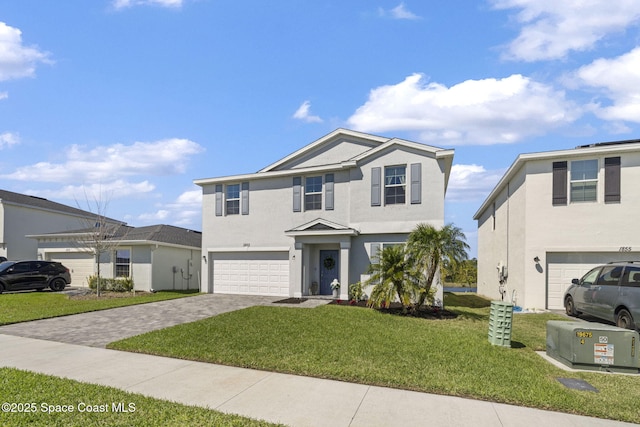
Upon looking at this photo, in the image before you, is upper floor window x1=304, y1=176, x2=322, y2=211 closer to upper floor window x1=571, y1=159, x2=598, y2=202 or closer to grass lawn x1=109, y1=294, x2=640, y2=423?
grass lawn x1=109, y1=294, x2=640, y2=423

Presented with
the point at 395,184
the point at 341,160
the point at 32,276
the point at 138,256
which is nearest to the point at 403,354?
the point at 395,184

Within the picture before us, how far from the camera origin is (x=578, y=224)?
1357 cm

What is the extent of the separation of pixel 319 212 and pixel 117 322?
927 cm

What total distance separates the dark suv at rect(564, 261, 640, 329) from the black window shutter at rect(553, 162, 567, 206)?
11.0ft

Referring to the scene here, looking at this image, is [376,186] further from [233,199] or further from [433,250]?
[233,199]

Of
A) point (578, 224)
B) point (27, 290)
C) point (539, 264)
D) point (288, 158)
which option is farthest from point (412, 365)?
point (27, 290)

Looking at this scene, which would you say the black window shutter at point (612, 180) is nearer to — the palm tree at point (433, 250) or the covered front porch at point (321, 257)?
the palm tree at point (433, 250)

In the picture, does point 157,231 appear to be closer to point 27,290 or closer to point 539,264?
point 27,290

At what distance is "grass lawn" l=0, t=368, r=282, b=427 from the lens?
4188 millimetres

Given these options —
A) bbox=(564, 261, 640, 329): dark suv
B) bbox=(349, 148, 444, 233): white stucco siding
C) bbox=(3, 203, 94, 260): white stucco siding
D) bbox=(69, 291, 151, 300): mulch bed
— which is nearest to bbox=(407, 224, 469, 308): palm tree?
bbox=(349, 148, 444, 233): white stucco siding

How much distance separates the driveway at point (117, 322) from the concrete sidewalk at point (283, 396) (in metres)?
2.05

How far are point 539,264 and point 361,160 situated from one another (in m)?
8.25

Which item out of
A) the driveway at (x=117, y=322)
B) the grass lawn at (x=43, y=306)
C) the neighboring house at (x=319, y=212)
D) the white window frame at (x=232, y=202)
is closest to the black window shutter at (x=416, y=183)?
the neighboring house at (x=319, y=212)

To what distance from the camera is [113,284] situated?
1944cm
